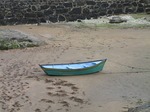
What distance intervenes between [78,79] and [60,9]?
9432 mm

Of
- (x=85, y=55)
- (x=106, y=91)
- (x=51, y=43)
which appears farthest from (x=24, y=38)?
(x=106, y=91)

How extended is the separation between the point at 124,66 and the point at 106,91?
7.20 feet

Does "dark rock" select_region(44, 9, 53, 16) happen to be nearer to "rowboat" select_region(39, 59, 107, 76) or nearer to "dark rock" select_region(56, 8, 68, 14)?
"dark rock" select_region(56, 8, 68, 14)

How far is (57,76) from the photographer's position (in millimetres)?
8164

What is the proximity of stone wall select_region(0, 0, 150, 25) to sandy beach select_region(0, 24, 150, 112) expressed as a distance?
335 centimetres

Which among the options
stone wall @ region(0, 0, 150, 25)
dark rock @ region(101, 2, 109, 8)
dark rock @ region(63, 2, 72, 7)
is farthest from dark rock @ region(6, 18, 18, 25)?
dark rock @ region(101, 2, 109, 8)

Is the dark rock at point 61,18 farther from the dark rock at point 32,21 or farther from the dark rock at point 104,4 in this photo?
the dark rock at point 104,4

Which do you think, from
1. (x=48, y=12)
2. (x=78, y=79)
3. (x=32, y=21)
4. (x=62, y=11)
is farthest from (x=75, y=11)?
(x=78, y=79)

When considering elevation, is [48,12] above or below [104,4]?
below

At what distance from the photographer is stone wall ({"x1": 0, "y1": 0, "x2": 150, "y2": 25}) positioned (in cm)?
1608

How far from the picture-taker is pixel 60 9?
16875 millimetres

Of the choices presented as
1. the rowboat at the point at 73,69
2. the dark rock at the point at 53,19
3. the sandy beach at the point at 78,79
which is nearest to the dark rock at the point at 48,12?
the dark rock at the point at 53,19

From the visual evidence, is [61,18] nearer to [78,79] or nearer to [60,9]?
[60,9]

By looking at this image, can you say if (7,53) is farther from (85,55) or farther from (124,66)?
(124,66)
